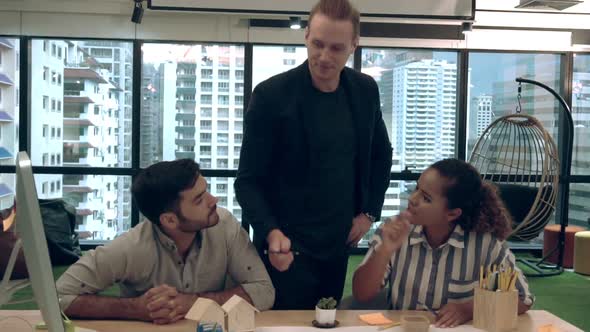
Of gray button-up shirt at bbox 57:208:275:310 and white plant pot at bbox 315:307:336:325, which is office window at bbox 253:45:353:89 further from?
white plant pot at bbox 315:307:336:325

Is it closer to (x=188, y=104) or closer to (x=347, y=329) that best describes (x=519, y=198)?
(x=188, y=104)

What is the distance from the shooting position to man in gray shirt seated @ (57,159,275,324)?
1.84 m

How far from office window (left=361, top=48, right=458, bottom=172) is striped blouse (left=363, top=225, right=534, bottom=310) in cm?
392

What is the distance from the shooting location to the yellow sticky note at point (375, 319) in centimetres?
168

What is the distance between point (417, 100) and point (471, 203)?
4.04 m

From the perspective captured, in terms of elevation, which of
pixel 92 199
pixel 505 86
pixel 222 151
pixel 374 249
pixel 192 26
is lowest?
pixel 92 199

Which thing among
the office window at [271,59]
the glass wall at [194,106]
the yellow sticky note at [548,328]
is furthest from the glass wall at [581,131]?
the yellow sticky note at [548,328]

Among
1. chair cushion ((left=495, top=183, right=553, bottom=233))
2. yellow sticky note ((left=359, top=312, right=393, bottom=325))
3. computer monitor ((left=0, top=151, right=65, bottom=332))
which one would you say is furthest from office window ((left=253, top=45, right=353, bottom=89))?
computer monitor ((left=0, top=151, right=65, bottom=332))

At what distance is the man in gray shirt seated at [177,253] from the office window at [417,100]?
410 cm

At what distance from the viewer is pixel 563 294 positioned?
448cm

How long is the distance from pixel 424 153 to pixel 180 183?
4.32 metres

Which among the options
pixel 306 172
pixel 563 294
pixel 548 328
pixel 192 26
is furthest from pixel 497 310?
pixel 192 26

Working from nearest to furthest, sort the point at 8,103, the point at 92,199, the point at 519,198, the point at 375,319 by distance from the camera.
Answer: the point at 375,319 → the point at 519,198 → the point at 8,103 → the point at 92,199

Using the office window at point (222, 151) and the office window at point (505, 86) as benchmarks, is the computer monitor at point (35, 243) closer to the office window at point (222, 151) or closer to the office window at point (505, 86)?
the office window at point (222, 151)
